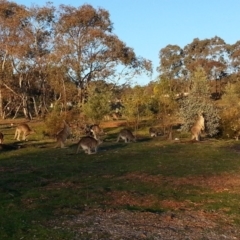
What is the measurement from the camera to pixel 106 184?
15.3 m

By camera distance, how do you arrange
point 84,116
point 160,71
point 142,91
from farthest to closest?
point 160,71
point 142,91
point 84,116

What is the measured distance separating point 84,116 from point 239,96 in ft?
82.1

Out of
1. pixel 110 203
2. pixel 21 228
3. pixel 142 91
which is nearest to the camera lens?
pixel 21 228

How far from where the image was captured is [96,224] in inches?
424

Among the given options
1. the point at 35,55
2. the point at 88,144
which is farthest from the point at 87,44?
the point at 88,144

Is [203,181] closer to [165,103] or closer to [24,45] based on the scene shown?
[165,103]

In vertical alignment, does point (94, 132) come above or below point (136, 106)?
below

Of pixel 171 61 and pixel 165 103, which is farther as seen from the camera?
pixel 171 61

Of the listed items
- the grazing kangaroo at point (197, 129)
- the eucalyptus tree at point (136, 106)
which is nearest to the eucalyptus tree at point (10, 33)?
the eucalyptus tree at point (136, 106)

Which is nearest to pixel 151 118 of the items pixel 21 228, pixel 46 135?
pixel 46 135

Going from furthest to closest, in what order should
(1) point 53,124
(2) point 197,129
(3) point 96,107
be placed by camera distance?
1. (3) point 96,107
2. (1) point 53,124
3. (2) point 197,129

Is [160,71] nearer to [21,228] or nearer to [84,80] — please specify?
[84,80]

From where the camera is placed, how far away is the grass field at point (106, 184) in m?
11.5

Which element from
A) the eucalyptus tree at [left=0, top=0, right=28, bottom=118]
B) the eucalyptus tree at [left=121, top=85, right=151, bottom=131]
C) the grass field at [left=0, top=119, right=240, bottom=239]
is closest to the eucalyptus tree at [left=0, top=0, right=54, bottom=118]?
the eucalyptus tree at [left=0, top=0, right=28, bottom=118]
